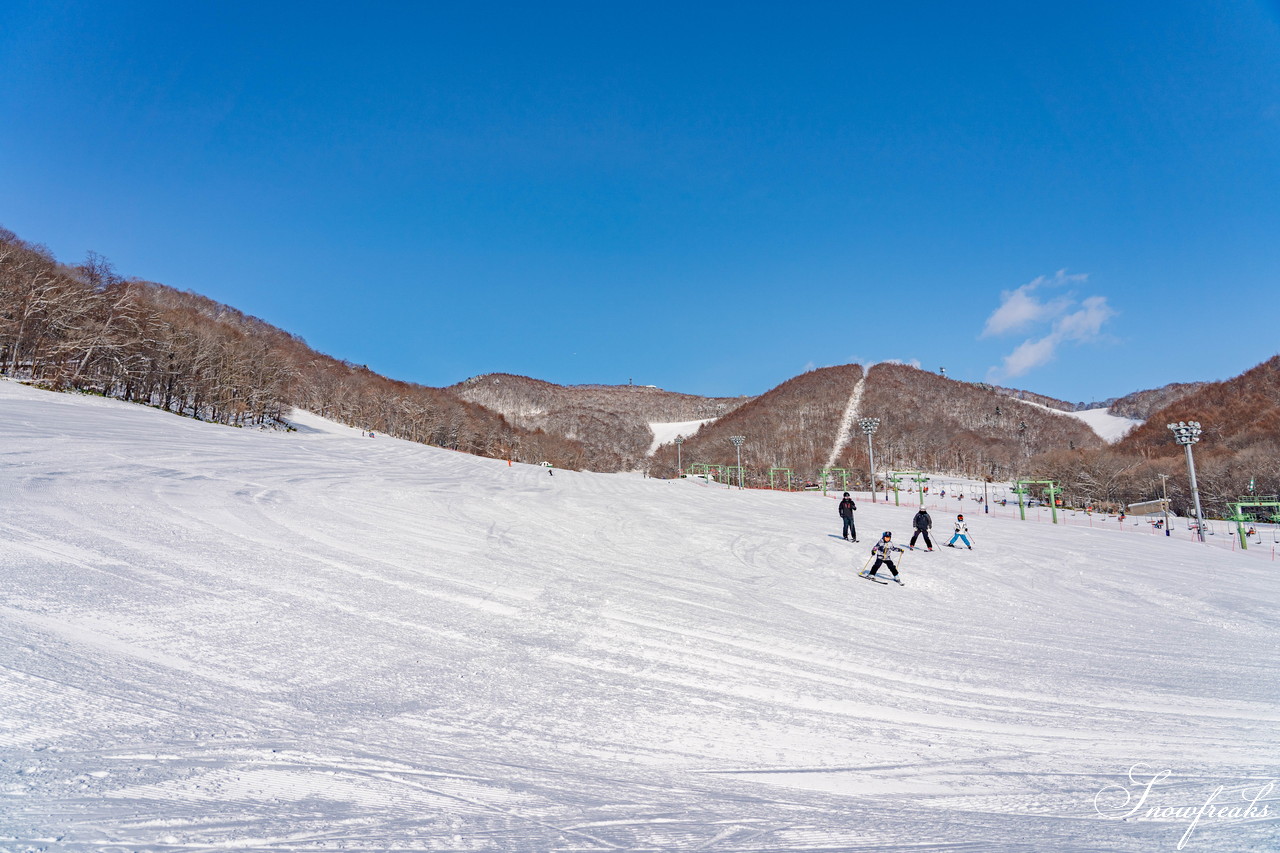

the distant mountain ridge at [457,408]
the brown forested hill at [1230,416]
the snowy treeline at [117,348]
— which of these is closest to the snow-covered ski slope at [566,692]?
the snowy treeline at [117,348]

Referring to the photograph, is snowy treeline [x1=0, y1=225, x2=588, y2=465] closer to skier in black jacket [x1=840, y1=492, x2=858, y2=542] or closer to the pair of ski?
skier in black jacket [x1=840, y1=492, x2=858, y2=542]

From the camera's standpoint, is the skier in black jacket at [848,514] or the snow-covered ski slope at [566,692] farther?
the skier in black jacket at [848,514]

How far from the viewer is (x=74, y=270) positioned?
60844mm

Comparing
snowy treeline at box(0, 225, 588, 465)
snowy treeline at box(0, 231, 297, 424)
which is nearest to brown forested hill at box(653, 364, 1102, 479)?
snowy treeline at box(0, 225, 588, 465)

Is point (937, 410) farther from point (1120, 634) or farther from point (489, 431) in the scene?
point (1120, 634)

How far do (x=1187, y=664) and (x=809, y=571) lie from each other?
23.7ft

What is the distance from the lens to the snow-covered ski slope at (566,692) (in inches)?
170

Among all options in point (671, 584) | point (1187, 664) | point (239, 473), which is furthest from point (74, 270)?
point (1187, 664)

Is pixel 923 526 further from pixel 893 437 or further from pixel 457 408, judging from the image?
pixel 893 437

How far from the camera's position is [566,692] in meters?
6.98

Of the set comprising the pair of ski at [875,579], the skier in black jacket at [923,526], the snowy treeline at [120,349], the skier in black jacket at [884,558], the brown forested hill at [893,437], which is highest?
the brown forested hill at [893,437]

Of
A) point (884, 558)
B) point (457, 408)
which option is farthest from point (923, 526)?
point (457, 408)

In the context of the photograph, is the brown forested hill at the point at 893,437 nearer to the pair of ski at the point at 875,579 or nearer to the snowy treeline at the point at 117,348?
the snowy treeline at the point at 117,348

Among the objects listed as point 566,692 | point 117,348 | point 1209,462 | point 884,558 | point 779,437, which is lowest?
point 566,692
